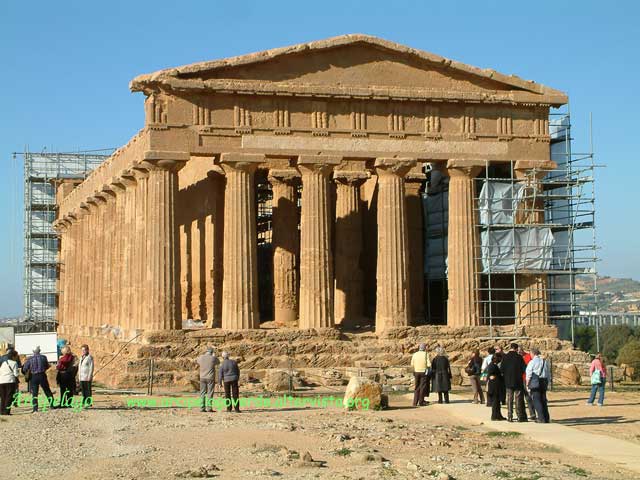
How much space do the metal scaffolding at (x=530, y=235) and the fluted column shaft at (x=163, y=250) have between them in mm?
11182

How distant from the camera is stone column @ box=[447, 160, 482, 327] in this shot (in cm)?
3975

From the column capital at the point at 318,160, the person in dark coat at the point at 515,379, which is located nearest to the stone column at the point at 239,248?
the column capital at the point at 318,160

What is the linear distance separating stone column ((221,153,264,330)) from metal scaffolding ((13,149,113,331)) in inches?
1556

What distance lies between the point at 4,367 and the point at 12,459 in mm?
8099

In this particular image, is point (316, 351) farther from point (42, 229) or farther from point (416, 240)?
point (42, 229)

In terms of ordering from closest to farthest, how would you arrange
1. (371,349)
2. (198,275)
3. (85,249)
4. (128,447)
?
(128,447), (371,349), (198,275), (85,249)

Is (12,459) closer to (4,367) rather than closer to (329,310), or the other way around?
(4,367)

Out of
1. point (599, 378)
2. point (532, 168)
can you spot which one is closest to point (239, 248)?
point (532, 168)

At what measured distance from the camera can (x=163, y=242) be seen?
123 ft

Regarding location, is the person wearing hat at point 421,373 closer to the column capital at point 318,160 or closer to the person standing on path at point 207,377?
the person standing on path at point 207,377

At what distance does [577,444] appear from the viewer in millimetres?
21719

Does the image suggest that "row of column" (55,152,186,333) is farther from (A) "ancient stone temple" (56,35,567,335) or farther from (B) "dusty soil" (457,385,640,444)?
(B) "dusty soil" (457,385,640,444)

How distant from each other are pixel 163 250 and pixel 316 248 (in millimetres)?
5411

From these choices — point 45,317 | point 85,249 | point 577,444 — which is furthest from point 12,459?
point 45,317
